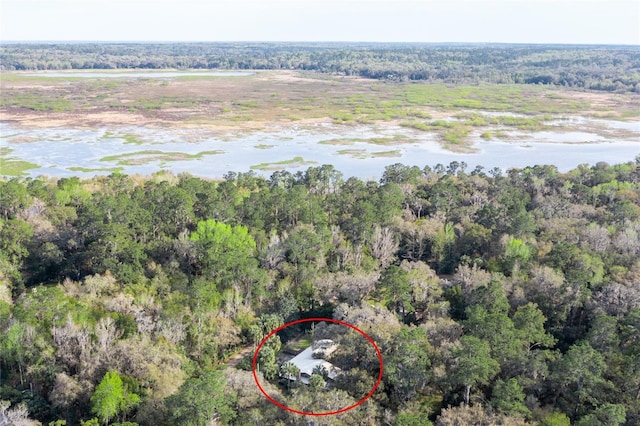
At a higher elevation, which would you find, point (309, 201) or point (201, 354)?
point (309, 201)

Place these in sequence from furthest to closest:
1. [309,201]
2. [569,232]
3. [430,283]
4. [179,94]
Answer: [179,94] → [309,201] → [569,232] → [430,283]

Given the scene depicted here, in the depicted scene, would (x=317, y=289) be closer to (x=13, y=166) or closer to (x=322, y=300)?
(x=322, y=300)

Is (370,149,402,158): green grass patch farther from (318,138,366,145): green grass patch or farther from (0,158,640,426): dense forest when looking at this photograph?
(0,158,640,426): dense forest

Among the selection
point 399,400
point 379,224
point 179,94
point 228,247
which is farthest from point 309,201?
point 179,94

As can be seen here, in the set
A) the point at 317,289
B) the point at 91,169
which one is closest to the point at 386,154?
the point at 91,169

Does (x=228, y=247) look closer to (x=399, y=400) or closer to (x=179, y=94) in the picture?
(x=399, y=400)

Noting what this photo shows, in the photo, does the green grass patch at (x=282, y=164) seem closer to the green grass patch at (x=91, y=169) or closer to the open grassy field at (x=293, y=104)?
the open grassy field at (x=293, y=104)
